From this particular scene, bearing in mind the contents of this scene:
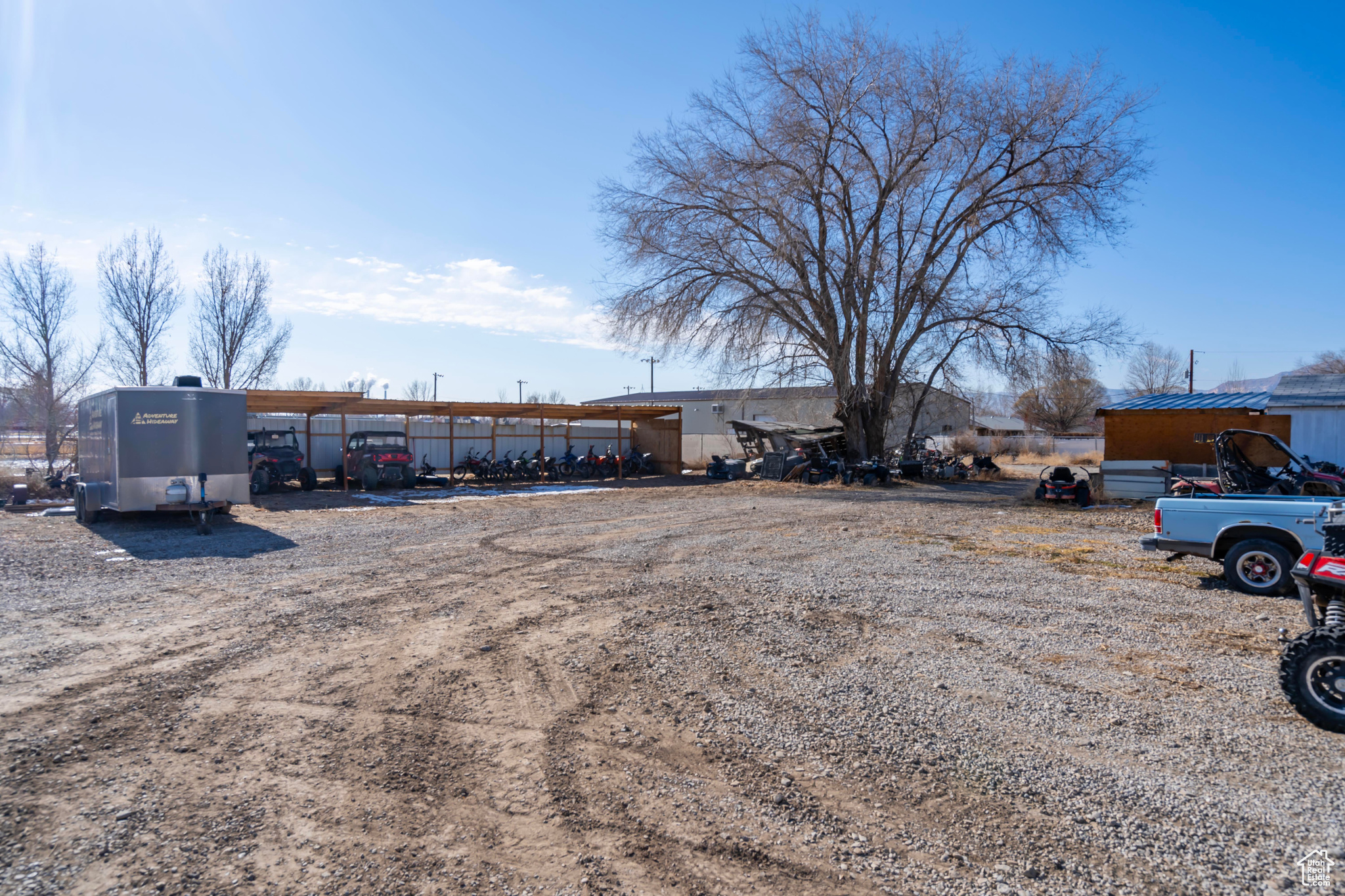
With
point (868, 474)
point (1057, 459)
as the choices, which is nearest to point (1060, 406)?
point (1057, 459)

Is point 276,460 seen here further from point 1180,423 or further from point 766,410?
point 766,410

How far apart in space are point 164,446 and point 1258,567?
15.9m

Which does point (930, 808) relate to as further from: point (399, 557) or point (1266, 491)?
point (1266, 491)

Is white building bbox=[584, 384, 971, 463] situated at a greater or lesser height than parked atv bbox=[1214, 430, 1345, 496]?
greater

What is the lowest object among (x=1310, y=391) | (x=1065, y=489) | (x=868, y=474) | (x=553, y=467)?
(x=1065, y=489)

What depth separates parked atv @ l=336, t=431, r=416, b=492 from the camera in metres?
21.4

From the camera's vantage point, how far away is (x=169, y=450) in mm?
12391

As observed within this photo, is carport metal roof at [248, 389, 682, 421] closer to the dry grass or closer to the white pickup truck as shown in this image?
the white pickup truck

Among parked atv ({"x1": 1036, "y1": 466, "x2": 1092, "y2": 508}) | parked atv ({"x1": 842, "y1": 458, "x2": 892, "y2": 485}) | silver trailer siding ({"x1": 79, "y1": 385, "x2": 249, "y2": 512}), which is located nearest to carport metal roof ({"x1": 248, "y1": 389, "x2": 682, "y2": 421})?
silver trailer siding ({"x1": 79, "y1": 385, "x2": 249, "y2": 512})

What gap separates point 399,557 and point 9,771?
20.7ft

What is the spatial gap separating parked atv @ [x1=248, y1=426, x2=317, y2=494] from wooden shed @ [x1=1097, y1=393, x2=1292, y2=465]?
74.1ft

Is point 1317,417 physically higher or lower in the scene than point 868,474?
higher

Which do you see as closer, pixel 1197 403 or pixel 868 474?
pixel 1197 403

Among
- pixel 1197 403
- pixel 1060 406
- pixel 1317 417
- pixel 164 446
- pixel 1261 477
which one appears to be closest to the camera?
pixel 1261 477
